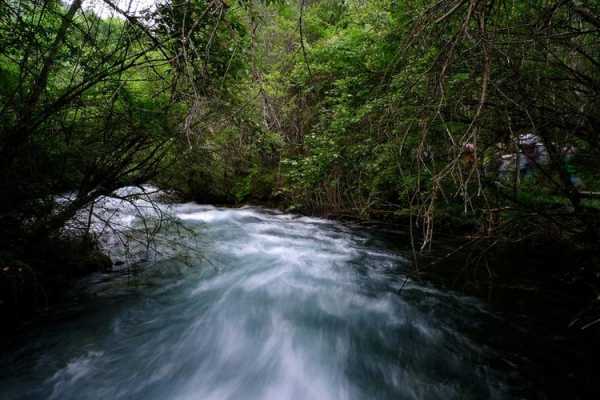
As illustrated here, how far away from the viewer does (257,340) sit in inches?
145

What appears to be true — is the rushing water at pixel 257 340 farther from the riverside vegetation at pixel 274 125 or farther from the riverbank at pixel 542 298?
the riverside vegetation at pixel 274 125

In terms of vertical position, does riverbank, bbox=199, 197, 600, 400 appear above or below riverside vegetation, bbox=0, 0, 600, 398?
below

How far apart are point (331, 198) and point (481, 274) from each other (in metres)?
4.77

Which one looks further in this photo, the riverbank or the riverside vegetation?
A: the riverbank

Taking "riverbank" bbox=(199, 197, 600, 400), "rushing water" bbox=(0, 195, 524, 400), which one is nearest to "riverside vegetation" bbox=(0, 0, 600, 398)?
"riverbank" bbox=(199, 197, 600, 400)

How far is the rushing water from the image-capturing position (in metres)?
2.91

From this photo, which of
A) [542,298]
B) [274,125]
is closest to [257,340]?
[274,125]

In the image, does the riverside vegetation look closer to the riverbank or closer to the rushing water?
the riverbank

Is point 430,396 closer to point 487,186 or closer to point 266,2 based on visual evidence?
point 487,186

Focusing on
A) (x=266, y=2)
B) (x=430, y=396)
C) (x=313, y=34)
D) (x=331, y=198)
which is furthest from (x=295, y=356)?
(x=313, y=34)

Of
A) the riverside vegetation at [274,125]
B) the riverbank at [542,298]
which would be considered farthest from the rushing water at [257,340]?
the riverside vegetation at [274,125]

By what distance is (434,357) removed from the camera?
3301 millimetres

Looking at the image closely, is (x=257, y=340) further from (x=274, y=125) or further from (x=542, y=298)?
(x=542, y=298)

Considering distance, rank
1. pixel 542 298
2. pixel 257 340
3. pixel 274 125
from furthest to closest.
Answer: pixel 542 298
pixel 257 340
pixel 274 125
